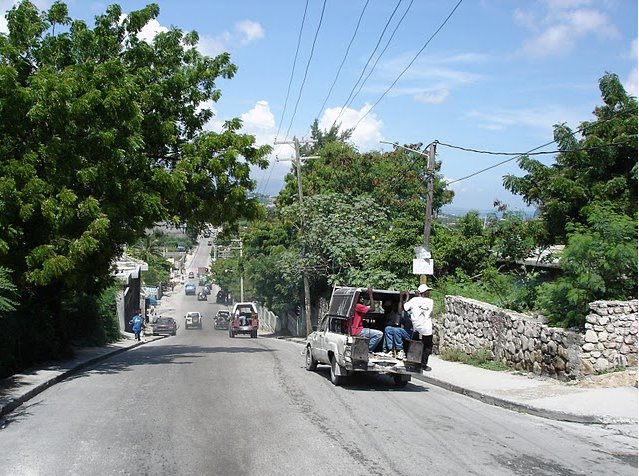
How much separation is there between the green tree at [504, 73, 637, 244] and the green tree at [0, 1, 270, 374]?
334 inches

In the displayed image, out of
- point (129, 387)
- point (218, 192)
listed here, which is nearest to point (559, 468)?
point (129, 387)

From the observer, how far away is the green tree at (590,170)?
18703 mm

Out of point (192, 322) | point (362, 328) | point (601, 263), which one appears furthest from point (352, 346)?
point (192, 322)

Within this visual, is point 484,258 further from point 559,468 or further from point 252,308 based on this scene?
point 252,308

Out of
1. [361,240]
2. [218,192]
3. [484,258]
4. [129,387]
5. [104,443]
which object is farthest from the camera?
[361,240]

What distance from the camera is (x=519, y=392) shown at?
43.9 ft

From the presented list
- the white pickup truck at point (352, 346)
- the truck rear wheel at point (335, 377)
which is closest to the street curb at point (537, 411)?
the white pickup truck at point (352, 346)

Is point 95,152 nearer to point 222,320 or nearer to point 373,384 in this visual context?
point 373,384

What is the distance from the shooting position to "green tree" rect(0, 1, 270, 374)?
55.7ft

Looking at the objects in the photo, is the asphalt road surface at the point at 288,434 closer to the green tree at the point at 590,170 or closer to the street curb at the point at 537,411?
the street curb at the point at 537,411

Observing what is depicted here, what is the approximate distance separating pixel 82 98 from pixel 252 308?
36720mm

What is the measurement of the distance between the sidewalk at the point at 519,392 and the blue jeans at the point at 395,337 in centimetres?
140

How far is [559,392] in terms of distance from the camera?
12.9m

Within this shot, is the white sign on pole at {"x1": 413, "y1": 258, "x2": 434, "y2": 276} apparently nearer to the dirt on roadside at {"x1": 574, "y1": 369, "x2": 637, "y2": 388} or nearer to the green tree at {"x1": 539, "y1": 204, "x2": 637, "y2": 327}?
the green tree at {"x1": 539, "y1": 204, "x2": 637, "y2": 327}
